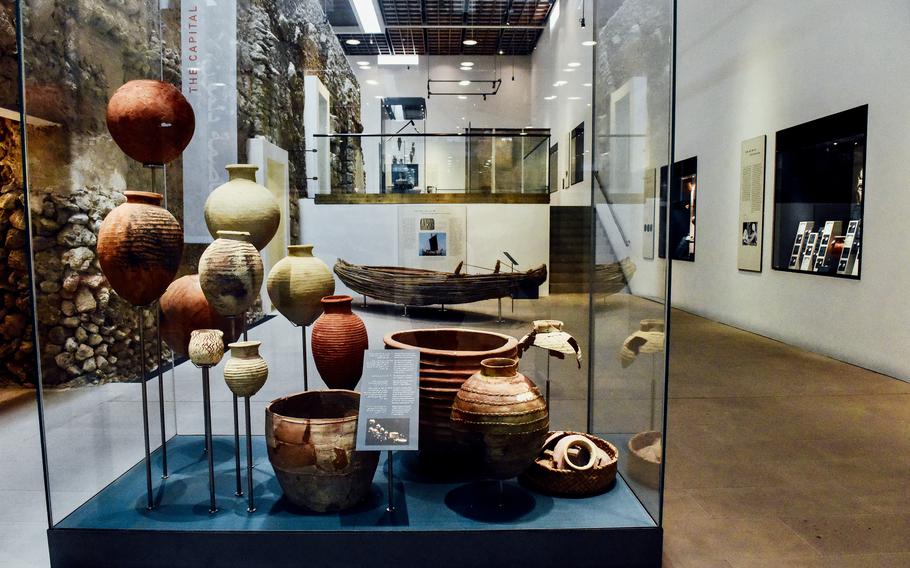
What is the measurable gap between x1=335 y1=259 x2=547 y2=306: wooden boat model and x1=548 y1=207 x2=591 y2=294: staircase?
0.29m

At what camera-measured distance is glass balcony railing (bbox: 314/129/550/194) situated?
2689 mm

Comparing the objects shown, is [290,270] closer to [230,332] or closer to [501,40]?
[230,332]

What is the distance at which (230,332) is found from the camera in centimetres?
235

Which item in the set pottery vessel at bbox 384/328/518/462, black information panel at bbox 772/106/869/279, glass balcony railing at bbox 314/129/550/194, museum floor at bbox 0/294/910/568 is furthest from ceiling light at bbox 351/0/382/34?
black information panel at bbox 772/106/869/279

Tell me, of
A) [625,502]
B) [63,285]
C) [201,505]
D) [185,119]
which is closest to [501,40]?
[185,119]

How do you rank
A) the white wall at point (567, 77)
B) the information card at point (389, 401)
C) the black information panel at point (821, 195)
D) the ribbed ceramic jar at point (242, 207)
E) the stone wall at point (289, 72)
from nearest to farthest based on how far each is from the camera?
1. the information card at point (389, 401)
2. the ribbed ceramic jar at point (242, 207)
3. the white wall at point (567, 77)
4. the stone wall at point (289, 72)
5. the black information panel at point (821, 195)

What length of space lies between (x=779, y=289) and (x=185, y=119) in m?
5.15

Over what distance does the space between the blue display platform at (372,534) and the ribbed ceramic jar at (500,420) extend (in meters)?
0.17


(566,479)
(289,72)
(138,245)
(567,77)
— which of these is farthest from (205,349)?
(567,77)

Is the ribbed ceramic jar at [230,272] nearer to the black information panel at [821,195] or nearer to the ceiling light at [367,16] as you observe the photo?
the ceiling light at [367,16]

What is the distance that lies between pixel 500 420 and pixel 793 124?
4.74 m

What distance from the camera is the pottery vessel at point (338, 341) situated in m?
2.18

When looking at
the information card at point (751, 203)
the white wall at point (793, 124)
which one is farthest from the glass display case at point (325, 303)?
the information card at point (751, 203)

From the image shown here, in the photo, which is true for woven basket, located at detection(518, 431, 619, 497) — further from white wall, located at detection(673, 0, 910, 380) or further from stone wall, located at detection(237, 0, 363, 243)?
white wall, located at detection(673, 0, 910, 380)
